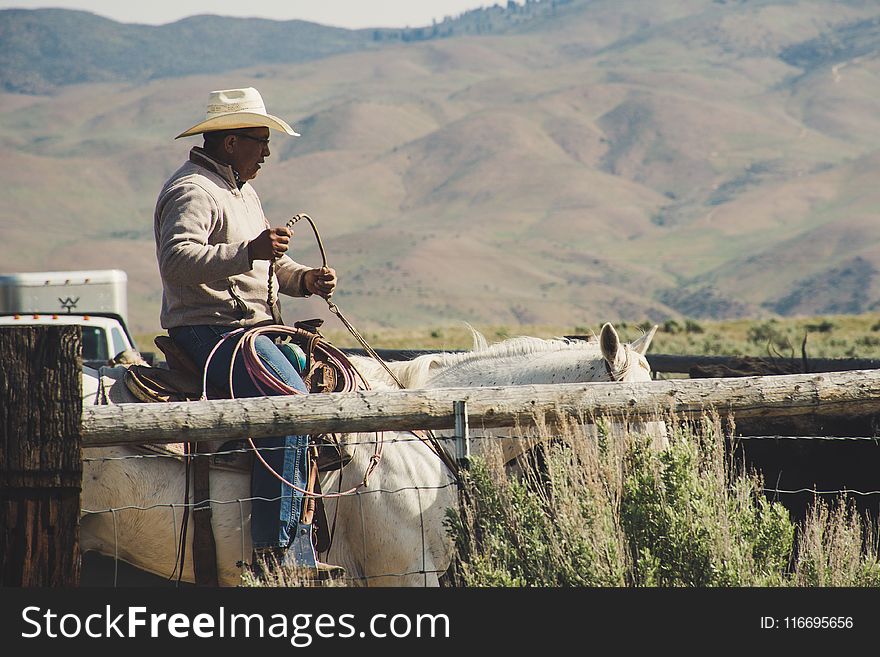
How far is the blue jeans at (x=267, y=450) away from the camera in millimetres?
4711

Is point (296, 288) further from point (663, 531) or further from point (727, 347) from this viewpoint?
point (727, 347)

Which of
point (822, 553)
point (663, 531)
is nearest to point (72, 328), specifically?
point (663, 531)

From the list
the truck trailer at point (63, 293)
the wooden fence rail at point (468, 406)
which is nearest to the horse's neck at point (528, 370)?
the wooden fence rail at point (468, 406)

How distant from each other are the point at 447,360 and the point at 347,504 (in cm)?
104

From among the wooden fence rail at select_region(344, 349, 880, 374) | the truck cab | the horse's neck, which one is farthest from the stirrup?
the truck cab

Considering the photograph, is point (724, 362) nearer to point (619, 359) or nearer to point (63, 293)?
point (619, 359)

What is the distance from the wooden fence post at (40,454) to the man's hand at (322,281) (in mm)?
1507

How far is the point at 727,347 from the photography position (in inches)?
1050

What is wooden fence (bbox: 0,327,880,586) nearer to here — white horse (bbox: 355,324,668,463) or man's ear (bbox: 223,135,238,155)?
white horse (bbox: 355,324,668,463)

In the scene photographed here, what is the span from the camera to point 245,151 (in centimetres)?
520

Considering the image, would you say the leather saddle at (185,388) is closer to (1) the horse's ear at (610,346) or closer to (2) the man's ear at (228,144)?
(2) the man's ear at (228,144)

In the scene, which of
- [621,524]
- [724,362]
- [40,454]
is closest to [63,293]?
[724,362]

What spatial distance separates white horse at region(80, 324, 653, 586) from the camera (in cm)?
476

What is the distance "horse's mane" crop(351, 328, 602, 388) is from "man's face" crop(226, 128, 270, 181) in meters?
1.11
